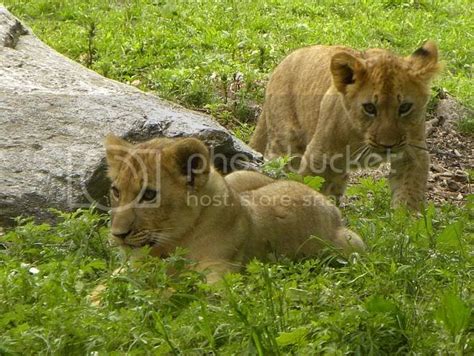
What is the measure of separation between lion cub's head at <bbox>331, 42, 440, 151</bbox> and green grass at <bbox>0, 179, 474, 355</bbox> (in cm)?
206

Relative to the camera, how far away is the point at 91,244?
19.1 ft

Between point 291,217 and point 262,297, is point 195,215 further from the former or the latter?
point 262,297

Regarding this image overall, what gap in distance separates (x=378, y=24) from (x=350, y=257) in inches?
303

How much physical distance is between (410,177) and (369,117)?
0.62 meters

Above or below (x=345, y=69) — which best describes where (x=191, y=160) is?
below

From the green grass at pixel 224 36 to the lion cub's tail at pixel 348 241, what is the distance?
12.5ft

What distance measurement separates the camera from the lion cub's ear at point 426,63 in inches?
313

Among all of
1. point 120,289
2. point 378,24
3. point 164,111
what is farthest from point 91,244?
point 378,24

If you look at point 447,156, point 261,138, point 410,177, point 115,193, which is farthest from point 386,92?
point 115,193

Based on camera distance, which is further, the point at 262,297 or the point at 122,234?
the point at 122,234

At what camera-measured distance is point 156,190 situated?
5.62 metres

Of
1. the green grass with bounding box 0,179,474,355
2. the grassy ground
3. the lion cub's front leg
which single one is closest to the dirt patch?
the lion cub's front leg

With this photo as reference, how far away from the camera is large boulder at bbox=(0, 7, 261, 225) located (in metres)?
6.77

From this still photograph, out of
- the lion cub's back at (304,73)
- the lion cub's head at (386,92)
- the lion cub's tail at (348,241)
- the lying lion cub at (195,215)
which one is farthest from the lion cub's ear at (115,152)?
the lion cub's back at (304,73)
